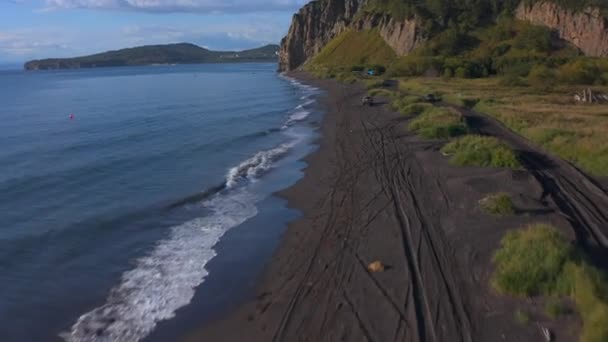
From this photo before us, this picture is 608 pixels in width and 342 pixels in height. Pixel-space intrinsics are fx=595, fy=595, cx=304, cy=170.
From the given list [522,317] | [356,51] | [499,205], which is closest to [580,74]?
A: [499,205]

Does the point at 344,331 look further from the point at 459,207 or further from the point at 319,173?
the point at 319,173

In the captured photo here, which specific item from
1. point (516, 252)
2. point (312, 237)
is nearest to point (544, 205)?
point (516, 252)

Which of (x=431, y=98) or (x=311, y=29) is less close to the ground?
(x=311, y=29)

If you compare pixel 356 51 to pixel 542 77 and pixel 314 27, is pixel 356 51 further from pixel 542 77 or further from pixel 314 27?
pixel 542 77

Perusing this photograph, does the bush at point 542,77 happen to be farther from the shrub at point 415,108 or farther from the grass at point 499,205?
the grass at point 499,205

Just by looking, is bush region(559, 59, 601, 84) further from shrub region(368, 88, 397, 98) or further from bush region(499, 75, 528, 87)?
shrub region(368, 88, 397, 98)

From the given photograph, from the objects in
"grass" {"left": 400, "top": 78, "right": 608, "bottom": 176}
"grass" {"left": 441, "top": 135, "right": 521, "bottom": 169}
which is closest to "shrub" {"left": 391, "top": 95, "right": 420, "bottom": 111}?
"grass" {"left": 400, "top": 78, "right": 608, "bottom": 176}

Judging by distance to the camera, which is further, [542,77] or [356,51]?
[356,51]
